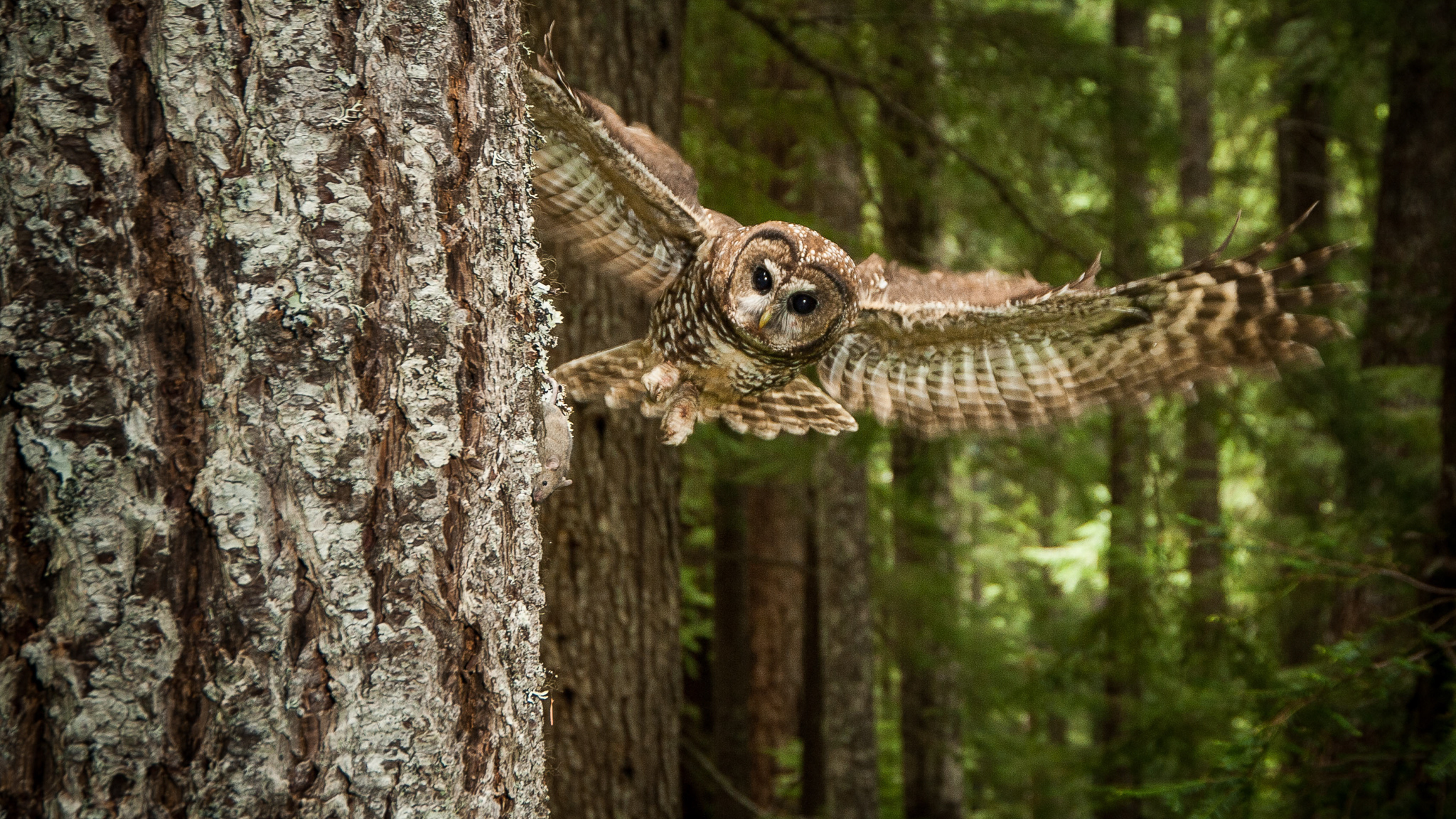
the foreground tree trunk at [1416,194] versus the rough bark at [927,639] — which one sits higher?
the foreground tree trunk at [1416,194]

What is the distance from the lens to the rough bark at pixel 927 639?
23.6ft

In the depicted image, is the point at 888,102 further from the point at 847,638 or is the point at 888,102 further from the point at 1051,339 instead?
the point at 847,638

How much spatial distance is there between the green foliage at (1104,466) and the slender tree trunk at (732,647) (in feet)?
0.99

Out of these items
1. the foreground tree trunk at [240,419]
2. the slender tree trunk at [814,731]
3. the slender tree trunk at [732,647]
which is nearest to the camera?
the foreground tree trunk at [240,419]

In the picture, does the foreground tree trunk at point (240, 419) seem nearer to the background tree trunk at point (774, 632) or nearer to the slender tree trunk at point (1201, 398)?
the slender tree trunk at point (1201, 398)

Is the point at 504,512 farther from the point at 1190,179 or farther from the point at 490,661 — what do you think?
the point at 1190,179

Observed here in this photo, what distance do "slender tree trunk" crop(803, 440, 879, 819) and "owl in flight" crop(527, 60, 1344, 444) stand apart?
2.99 metres

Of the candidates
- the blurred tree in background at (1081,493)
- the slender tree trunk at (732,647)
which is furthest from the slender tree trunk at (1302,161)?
the slender tree trunk at (732,647)

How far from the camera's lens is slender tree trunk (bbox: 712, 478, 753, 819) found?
27.1 ft

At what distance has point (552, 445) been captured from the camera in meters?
1.67

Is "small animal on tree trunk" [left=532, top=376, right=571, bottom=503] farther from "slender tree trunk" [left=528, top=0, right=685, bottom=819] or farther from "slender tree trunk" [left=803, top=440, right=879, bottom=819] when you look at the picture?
"slender tree trunk" [left=803, top=440, right=879, bottom=819]

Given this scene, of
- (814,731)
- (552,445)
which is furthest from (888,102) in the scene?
(814,731)

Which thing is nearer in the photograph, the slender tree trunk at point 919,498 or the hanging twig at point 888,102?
the hanging twig at point 888,102

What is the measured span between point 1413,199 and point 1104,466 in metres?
3.45
